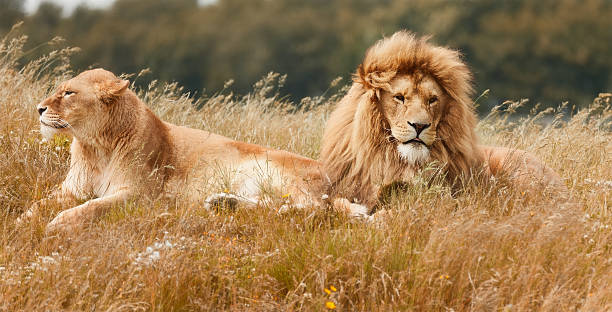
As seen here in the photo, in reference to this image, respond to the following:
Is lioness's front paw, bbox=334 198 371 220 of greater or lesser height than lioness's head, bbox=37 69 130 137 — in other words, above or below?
below

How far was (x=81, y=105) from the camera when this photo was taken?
17.7 ft

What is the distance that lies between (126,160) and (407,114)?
6.92ft

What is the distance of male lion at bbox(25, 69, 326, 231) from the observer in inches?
209

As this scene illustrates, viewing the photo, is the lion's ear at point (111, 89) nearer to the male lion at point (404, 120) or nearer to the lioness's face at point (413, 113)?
the male lion at point (404, 120)

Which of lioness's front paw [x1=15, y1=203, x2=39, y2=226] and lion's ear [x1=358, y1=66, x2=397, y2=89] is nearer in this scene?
lioness's front paw [x1=15, y1=203, x2=39, y2=226]

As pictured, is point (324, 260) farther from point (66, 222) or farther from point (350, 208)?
point (66, 222)

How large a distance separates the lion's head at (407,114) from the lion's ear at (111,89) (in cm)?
173

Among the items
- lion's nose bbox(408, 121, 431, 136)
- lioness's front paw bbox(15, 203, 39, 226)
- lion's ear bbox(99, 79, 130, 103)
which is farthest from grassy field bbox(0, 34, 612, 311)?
lion's ear bbox(99, 79, 130, 103)

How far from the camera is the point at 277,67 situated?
44656mm

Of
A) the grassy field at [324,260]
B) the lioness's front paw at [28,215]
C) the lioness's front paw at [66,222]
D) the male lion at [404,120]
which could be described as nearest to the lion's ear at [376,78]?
the male lion at [404,120]

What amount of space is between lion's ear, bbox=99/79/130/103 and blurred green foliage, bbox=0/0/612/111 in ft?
109

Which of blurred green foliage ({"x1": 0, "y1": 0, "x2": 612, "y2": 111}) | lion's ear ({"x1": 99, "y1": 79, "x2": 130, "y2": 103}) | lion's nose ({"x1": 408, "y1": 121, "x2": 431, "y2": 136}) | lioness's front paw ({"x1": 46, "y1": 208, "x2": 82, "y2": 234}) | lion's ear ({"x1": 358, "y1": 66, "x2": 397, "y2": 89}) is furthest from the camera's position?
blurred green foliage ({"x1": 0, "y1": 0, "x2": 612, "y2": 111})

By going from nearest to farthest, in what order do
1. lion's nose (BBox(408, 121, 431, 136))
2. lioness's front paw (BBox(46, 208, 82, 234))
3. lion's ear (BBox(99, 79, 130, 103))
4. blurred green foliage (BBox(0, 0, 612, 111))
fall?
lioness's front paw (BBox(46, 208, 82, 234)) < lion's nose (BBox(408, 121, 431, 136)) < lion's ear (BBox(99, 79, 130, 103)) < blurred green foliage (BBox(0, 0, 612, 111))

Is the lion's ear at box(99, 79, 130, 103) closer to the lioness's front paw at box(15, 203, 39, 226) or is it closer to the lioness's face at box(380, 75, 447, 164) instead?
the lioness's front paw at box(15, 203, 39, 226)
